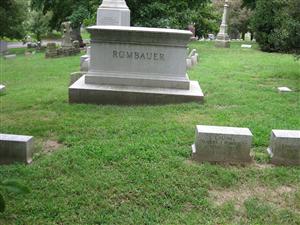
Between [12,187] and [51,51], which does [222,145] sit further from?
[51,51]

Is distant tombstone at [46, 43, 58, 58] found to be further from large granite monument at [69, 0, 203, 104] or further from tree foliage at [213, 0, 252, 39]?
tree foliage at [213, 0, 252, 39]

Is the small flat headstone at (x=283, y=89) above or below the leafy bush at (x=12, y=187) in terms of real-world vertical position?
below

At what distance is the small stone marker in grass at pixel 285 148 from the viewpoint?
5.02 m

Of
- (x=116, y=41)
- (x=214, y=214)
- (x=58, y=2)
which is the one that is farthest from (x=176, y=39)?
(x=58, y=2)

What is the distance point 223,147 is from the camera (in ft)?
16.7

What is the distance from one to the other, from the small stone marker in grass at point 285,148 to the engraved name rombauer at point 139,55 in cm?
373

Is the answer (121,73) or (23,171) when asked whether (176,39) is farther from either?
(23,171)

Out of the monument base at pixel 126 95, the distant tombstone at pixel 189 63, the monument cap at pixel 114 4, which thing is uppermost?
the monument cap at pixel 114 4

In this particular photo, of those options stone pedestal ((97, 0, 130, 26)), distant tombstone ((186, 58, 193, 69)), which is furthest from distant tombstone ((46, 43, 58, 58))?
stone pedestal ((97, 0, 130, 26))

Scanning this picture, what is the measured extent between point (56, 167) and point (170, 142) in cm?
166

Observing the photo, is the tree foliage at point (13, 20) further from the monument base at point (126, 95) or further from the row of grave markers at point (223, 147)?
the row of grave markers at point (223, 147)

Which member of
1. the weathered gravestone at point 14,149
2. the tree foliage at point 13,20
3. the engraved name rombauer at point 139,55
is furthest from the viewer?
the tree foliage at point 13,20

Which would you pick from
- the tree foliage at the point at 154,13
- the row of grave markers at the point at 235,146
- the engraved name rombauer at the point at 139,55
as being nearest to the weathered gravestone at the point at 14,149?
the row of grave markers at the point at 235,146

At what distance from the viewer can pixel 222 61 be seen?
16.5m
